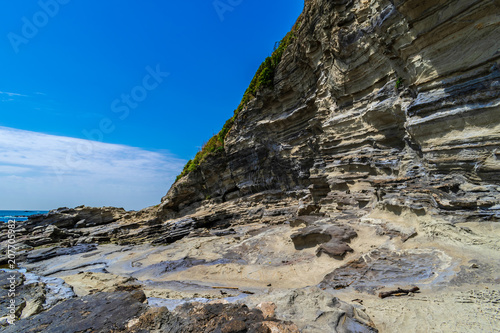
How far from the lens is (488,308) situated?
4.39 m

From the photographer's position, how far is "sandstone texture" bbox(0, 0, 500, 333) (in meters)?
4.46

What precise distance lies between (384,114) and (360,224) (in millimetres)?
7248

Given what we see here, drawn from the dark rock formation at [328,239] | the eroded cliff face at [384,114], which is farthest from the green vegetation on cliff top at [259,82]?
the dark rock formation at [328,239]

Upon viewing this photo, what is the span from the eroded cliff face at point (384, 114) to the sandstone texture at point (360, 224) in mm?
67

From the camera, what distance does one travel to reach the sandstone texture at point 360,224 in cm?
446

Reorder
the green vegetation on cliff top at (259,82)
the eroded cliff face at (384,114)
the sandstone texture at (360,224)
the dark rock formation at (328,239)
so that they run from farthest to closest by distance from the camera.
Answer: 1. the green vegetation on cliff top at (259,82)
2. the dark rock formation at (328,239)
3. the eroded cliff face at (384,114)
4. the sandstone texture at (360,224)

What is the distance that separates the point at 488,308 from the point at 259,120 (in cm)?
2459

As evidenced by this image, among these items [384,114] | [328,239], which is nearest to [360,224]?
[328,239]

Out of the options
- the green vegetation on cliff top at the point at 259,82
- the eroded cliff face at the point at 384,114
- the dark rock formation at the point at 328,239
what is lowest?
the dark rock formation at the point at 328,239

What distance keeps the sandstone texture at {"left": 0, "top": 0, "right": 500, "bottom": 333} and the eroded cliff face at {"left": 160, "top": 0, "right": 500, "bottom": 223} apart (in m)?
0.07

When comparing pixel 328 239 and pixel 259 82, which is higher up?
pixel 259 82

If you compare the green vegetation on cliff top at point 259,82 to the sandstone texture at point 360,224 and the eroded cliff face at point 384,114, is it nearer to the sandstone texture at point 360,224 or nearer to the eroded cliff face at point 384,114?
the eroded cliff face at point 384,114

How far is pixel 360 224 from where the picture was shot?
11.1 meters

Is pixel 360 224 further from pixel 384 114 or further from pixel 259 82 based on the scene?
pixel 259 82
